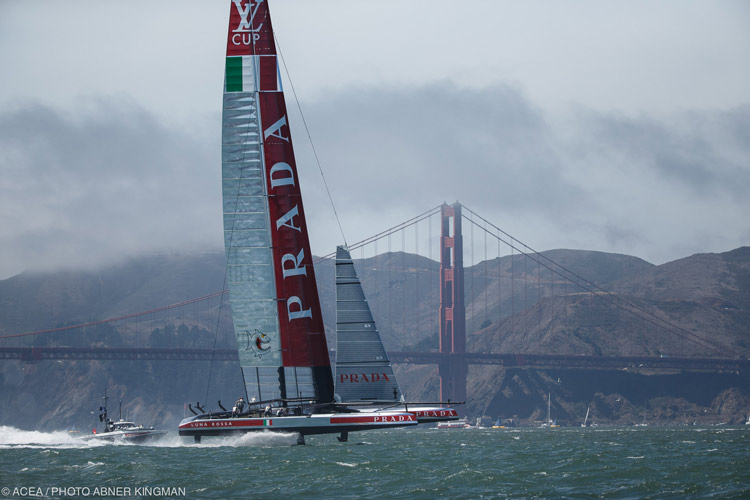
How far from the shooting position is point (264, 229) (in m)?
25.2

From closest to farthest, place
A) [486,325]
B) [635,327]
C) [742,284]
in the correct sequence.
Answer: [635,327]
[486,325]
[742,284]

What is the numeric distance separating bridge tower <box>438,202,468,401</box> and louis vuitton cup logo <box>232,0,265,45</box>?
72.6 m

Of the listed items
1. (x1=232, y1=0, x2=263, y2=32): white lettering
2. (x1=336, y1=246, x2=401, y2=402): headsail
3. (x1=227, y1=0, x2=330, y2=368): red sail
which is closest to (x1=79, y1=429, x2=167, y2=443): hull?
(x1=227, y1=0, x2=330, y2=368): red sail

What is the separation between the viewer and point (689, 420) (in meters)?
126

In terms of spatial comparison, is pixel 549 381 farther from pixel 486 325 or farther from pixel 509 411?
pixel 486 325

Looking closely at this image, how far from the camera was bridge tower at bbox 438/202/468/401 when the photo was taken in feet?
328

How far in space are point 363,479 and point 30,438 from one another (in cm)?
2997

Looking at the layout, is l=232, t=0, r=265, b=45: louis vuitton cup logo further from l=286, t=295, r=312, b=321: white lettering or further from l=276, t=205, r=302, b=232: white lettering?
l=286, t=295, r=312, b=321: white lettering

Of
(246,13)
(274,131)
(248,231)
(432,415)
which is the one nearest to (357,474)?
(432,415)

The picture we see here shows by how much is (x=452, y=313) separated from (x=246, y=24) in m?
82.9

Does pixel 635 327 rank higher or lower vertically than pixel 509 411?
higher

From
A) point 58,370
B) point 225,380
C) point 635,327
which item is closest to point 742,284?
point 635,327

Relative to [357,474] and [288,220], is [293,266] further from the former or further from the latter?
[357,474]

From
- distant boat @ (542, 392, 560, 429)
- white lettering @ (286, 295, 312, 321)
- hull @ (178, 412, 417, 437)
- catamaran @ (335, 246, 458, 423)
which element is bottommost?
distant boat @ (542, 392, 560, 429)
